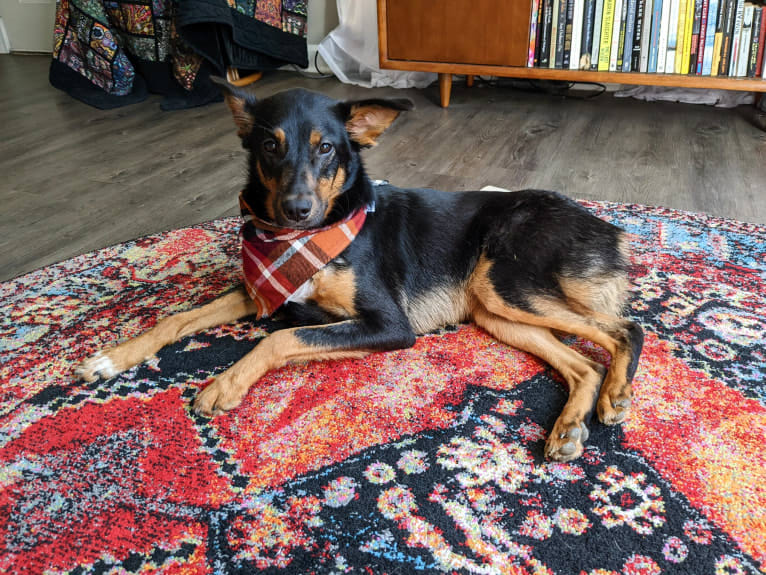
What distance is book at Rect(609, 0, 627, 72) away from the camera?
3.98 metres

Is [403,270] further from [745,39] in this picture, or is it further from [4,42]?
[4,42]

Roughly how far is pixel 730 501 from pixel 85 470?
155cm

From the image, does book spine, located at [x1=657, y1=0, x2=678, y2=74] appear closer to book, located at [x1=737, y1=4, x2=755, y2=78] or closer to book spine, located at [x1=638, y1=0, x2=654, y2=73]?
book spine, located at [x1=638, y1=0, x2=654, y2=73]

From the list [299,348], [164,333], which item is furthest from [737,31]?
[164,333]

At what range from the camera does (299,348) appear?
68.9 inches

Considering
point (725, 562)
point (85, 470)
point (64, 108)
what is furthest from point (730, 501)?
point (64, 108)

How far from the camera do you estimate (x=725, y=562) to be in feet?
4.01

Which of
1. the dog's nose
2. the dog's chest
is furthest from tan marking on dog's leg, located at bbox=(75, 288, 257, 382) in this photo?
the dog's nose

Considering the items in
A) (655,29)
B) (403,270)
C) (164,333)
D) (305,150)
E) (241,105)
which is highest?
(655,29)

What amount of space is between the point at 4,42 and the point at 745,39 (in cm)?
751

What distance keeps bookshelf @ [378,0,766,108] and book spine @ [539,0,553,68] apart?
0.24 feet

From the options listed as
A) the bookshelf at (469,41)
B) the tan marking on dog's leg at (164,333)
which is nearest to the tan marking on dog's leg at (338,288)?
the tan marking on dog's leg at (164,333)

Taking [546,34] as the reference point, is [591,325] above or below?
below

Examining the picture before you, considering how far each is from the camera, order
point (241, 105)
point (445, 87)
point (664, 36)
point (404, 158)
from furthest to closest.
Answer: point (445, 87) → point (664, 36) → point (404, 158) → point (241, 105)
